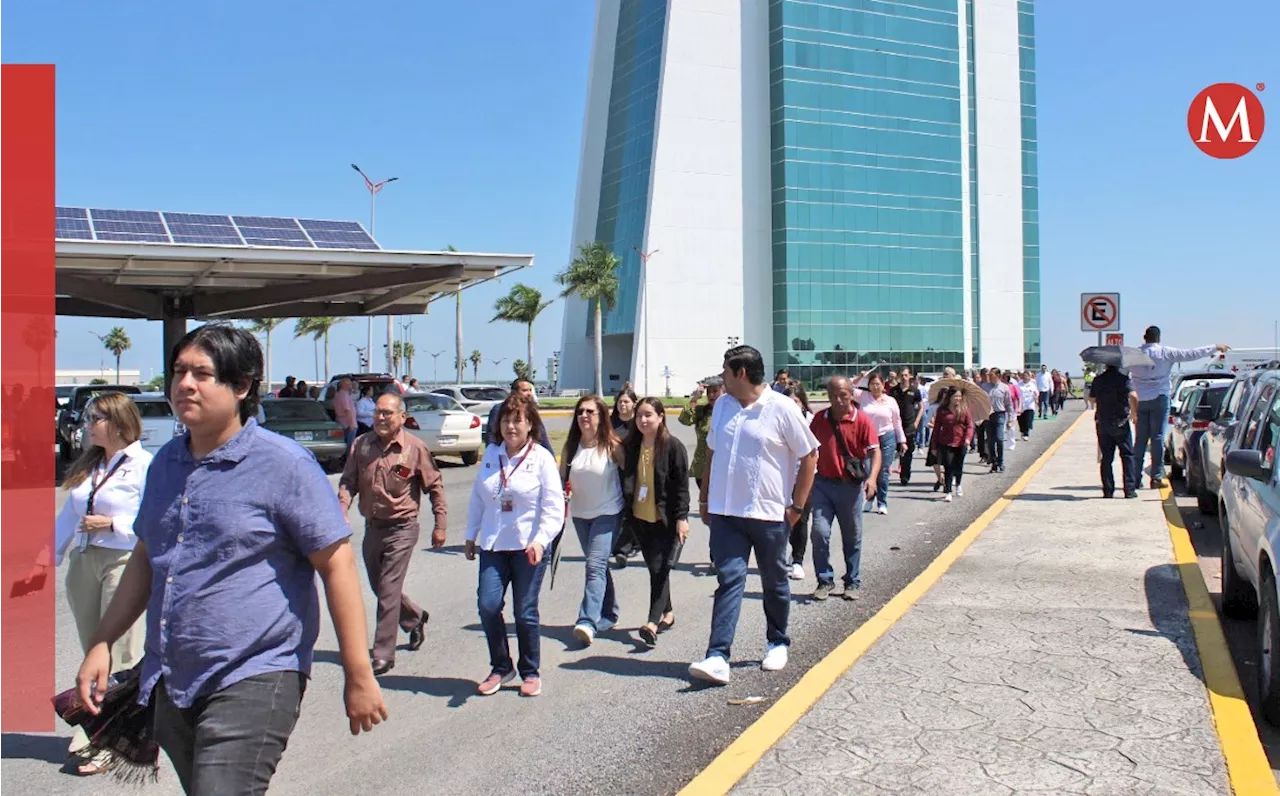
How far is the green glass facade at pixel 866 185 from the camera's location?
76.4 metres

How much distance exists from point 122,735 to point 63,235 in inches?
850

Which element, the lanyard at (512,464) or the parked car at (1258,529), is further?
the lanyard at (512,464)

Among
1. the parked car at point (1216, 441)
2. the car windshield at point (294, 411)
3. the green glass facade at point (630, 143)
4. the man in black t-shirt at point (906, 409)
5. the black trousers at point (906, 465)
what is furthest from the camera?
the green glass facade at point (630, 143)

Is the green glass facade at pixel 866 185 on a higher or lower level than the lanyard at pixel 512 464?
higher

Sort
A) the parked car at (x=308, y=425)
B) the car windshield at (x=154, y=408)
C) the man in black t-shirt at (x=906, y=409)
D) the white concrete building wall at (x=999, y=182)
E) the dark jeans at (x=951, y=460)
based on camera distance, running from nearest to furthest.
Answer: the dark jeans at (x=951, y=460) → the man in black t-shirt at (x=906, y=409) → the car windshield at (x=154, y=408) → the parked car at (x=308, y=425) → the white concrete building wall at (x=999, y=182)

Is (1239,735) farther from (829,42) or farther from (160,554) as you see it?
(829,42)

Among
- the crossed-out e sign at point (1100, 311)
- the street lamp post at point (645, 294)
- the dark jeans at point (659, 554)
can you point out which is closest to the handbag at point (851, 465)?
the dark jeans at point (659, 554)

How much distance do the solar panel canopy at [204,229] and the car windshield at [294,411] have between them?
413 cm

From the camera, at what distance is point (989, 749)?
15.4 ft

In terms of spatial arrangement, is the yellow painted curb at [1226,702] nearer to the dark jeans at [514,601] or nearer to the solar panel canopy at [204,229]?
the dark jeans at [514,601]

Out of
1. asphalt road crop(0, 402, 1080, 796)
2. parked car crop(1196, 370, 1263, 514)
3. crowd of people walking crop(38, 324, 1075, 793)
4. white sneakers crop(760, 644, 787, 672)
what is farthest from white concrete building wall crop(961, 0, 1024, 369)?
white sneakers crop(760, 644, 787, 672)

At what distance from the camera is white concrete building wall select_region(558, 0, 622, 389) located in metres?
82.4

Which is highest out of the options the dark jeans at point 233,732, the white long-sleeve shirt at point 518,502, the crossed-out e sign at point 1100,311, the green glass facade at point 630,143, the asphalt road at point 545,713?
the green glass facade at point 630,143

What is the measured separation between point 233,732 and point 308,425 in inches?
730
